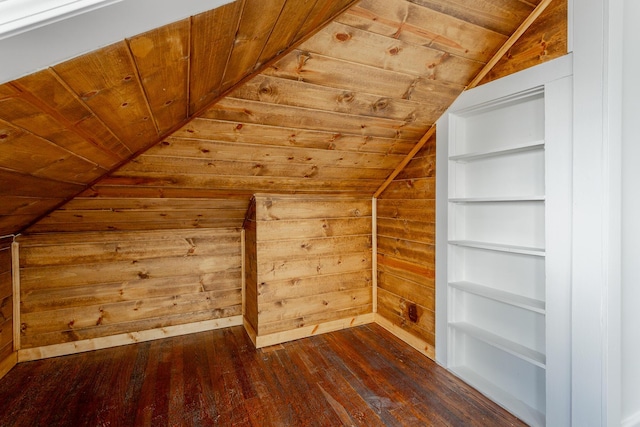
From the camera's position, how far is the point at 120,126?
1.19 metres

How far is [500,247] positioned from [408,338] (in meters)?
Result: 1.13

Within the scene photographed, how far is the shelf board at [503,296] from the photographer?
5.33ft

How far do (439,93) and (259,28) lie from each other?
4.38 ft

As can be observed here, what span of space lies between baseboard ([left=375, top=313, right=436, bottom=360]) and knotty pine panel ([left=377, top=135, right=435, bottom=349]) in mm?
30

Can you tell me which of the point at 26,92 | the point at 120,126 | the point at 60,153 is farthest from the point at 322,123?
the point at 26,92

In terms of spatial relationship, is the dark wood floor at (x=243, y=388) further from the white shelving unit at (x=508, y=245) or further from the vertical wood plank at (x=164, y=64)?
the vertical wood plank at (x=164, y=64)

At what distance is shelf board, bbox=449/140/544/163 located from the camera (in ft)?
5.33

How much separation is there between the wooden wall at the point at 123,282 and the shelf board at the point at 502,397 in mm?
1932

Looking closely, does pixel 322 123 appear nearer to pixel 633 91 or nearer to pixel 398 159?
pixel 398 159

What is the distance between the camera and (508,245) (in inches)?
72.7

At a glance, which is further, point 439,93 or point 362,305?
point 362,305

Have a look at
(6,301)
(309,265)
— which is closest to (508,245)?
(309,265)

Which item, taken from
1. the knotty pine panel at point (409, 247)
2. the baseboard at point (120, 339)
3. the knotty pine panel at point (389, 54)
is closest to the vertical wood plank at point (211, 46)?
the knotty pine panel at point (389, 54)

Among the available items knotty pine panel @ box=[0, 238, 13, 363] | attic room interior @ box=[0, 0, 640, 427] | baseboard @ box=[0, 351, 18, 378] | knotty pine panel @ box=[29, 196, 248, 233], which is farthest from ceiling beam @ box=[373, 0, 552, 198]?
baseboard @ box=[0, 351, 18, 378]
